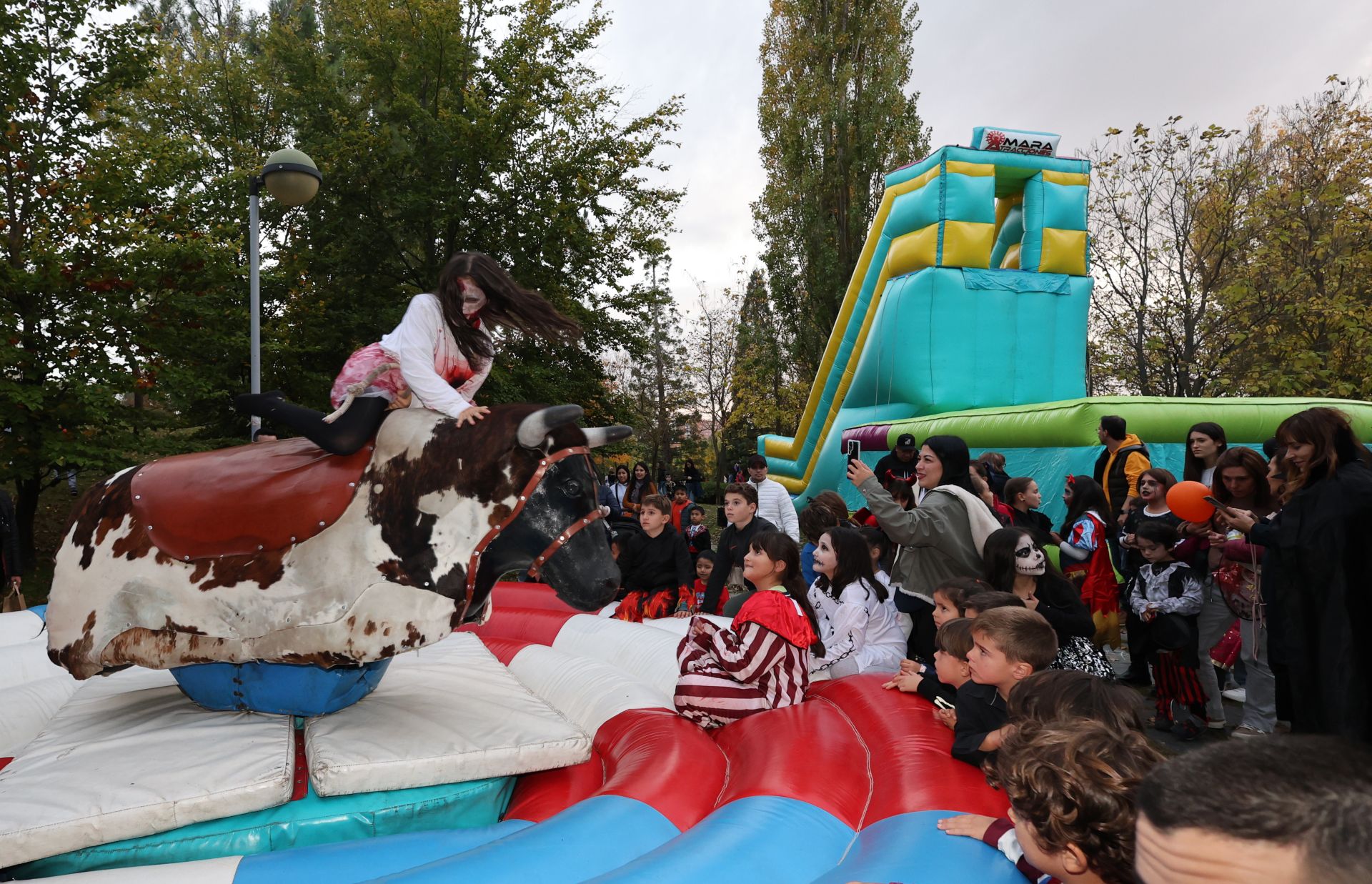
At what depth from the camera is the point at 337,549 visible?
8.53ft

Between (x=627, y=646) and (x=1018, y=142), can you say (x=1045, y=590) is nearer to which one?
(x=627, y=646)

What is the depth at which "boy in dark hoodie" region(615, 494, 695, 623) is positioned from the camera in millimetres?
5602

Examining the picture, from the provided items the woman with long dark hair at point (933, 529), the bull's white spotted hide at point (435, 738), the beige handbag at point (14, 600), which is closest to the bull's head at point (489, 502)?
the bull's white spotted hide at point (435, 738)

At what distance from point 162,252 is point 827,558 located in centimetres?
764

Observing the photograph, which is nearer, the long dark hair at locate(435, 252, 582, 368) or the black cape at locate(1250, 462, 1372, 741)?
the black cape at locate(1250, 462, 1372, 741)

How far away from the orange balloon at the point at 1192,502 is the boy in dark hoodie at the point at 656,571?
2963 mm

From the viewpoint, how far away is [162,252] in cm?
815

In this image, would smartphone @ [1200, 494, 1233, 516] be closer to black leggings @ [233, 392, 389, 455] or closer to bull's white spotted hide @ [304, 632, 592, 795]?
bull's white spotted hide @ [304, 632, 592, 795]

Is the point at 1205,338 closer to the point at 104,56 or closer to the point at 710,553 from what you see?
the point at 710,553

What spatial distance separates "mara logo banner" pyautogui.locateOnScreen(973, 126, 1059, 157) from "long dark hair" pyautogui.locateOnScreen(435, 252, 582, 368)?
902 centimetres

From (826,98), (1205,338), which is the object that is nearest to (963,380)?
(1205,338)

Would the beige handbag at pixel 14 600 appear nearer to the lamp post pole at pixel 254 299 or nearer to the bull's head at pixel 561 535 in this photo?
the lamp post pole at pixel 254 299

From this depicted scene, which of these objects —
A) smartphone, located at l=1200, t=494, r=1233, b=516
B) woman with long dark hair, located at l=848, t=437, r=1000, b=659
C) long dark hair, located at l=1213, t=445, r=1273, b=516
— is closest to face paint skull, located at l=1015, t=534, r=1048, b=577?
woman with long dark hair, located at l=848, t=437, r=1000, b=659

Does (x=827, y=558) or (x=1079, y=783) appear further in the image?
(x=827, y=558)
